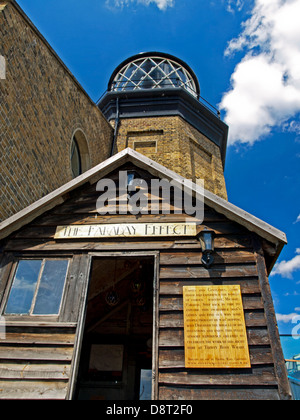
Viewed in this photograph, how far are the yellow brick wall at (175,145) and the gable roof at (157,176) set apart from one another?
758cm

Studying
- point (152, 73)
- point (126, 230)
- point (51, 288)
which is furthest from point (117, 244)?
point (152, 73)

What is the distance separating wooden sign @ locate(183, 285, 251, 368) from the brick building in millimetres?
14

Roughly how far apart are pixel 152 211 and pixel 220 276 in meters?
1.64

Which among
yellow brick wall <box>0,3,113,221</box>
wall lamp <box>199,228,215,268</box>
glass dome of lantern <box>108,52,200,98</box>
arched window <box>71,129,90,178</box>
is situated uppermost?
glass dome of lantern <box>108,52,200,98</box>

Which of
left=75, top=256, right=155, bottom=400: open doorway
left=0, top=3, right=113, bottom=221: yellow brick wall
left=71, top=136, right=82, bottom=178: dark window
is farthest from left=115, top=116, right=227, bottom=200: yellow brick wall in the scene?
left=75, top=256, right=155, bottom=400: open doorway

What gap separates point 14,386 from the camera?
4.14 m

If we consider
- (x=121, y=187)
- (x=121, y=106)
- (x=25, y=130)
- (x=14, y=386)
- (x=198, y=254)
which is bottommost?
(x=14, y=386)

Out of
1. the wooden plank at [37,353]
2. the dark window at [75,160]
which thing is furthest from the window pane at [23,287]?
the dark window at [75,160]

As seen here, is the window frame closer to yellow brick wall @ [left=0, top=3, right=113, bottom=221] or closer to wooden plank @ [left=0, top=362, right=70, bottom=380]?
wooden plank @ [left=0, top=362, right=70, bottom=380]

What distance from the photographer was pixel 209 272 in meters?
A: 4.77

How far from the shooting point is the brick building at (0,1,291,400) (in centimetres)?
412

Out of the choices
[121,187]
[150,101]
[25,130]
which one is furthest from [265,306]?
[150,101]

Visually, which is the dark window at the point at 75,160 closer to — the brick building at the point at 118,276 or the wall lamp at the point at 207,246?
the brick building at the point at 118,276
